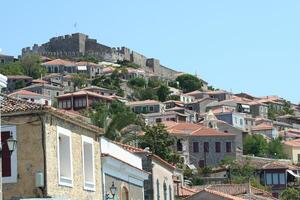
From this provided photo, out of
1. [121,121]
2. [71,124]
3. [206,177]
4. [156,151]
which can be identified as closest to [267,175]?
[206,177]

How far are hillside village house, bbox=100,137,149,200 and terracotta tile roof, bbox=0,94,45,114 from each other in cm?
483

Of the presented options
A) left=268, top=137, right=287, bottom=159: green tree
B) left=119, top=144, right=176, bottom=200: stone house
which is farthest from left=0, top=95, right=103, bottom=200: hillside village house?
left=268, top=137, right=287, bottom=159: green tree

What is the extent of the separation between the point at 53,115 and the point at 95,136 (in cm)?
433

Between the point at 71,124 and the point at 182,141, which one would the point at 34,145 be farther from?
the point at 182,141

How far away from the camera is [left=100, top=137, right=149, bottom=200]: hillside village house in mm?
30145

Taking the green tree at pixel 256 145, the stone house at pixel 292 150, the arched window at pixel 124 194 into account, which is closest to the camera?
the arched window at pixel 124 194

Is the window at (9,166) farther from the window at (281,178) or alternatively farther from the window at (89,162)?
the window at (281,178)

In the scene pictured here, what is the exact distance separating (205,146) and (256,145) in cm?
2099

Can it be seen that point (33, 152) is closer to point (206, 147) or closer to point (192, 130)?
point (206, 147)

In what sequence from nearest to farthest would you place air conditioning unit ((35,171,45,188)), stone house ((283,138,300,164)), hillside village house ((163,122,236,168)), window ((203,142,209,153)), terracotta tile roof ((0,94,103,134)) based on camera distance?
air conditioning unit ((35,171,45,188)), terracotta tile roof ((0,94,103,134)), hillside village house ((163,122,236,168)), window ((203,142,209,153)), stone house ((283,138,300,164))

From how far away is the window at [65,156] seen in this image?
1009 inches

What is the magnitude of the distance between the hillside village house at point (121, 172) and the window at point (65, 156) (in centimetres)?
355

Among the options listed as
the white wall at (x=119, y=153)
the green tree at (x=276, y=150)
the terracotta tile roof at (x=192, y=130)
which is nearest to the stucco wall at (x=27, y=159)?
the white wall at (x=119, y=153)

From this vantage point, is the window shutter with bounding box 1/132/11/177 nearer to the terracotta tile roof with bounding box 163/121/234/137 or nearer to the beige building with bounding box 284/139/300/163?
the terracotta tile roof with bounding box 163/121/234/137
